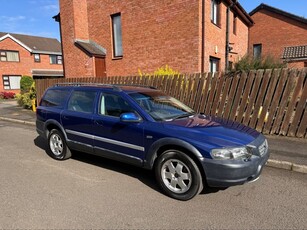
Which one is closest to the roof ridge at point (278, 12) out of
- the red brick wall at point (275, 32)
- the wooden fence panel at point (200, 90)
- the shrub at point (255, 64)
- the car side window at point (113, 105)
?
the red brick wall at point (275, 32)

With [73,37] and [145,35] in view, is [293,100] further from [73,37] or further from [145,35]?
[73,37]

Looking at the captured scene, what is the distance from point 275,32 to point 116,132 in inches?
796

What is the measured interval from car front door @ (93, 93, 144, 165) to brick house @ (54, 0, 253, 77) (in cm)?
718

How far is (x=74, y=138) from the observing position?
500 cm

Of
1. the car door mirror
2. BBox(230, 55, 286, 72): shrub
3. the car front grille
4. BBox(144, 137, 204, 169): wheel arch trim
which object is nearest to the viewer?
BBox(144, 137, 204, 169): wheel arch trim

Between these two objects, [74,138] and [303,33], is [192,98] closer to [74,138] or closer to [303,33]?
[74,138]

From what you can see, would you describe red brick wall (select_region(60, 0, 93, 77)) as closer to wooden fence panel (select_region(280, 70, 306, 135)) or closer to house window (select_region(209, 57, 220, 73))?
house window (select_region(209, 57, 220, 73))

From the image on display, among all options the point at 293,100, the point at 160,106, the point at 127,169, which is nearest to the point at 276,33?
the point at 293,100

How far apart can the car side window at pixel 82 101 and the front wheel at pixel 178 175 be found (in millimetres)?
1867

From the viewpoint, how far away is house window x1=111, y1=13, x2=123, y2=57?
13.8 m

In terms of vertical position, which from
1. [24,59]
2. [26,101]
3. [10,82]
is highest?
[24,59]

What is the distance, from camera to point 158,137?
3.68 meters

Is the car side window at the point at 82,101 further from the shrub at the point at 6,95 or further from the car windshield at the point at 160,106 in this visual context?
the shrub at the point at 6,95

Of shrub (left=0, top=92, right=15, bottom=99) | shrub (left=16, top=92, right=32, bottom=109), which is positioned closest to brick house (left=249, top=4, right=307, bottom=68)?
shrub (left=16, top=92, right=32, bottom=109)
